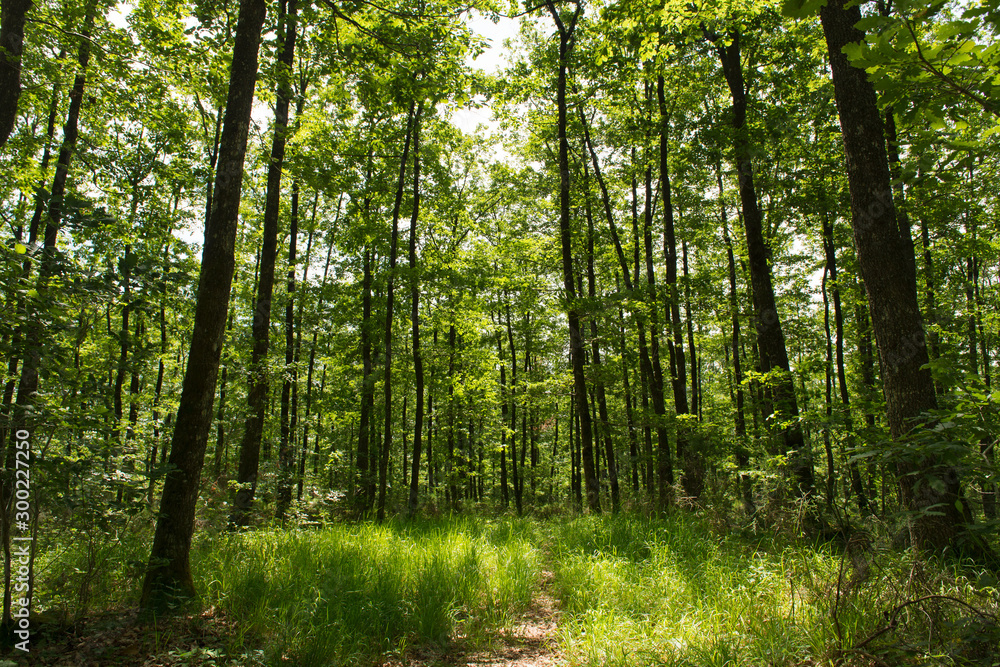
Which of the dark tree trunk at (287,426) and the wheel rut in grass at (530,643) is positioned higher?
the dark tree trunk at (287,426)

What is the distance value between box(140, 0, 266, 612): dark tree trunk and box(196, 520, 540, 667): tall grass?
515mm

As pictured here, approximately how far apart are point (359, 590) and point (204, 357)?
2748 mm

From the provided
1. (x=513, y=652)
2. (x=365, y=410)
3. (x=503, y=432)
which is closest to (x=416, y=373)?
(x=365, y=410)

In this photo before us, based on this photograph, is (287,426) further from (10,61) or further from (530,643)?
(530,643)

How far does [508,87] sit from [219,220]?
835 centimetres

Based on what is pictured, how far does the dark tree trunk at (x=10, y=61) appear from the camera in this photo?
555cm

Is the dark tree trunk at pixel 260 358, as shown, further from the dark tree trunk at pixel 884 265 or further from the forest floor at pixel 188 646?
the dark tree trunk at pixel 884 265

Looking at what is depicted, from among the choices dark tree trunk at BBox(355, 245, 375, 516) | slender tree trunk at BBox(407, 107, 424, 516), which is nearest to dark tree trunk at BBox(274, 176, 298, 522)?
dark tree trunk at BBox(355, 245, 375, 516)

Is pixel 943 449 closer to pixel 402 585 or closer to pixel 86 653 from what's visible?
pixel 402 585

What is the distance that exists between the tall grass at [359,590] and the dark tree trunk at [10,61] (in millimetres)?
5840

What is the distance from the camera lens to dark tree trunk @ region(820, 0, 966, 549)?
4.39 m

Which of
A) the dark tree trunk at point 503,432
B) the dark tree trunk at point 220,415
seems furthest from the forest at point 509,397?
the dark tree trunk at point 503,432

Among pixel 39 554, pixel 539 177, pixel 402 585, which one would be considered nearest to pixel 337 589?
pixel 402 585

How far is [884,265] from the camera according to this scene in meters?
4.60
